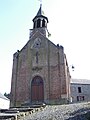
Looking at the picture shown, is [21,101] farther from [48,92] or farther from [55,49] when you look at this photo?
[55,49]

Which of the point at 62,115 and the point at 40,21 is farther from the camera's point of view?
the point at 40,21

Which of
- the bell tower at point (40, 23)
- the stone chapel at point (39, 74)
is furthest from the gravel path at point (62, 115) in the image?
the bell tower at point (40, 23)

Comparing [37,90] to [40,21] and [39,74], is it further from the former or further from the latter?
[40,21]

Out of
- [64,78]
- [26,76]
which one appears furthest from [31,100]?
[64,78]

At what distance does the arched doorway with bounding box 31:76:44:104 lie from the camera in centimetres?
2456

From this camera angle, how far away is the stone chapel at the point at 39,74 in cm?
2392

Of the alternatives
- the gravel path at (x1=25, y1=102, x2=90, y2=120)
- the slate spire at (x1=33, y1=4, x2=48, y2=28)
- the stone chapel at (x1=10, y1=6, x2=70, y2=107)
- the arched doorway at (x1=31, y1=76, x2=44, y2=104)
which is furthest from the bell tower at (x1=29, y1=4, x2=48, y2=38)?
the gravel path at (x1=25, y1=102, x2=90, y2=120)

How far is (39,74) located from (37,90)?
2.29 meters

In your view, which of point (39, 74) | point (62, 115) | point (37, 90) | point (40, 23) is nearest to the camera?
point (62, 115)

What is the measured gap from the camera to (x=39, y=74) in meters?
25.6

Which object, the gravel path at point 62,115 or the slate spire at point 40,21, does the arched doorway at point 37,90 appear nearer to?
the slate spire at point 40,21

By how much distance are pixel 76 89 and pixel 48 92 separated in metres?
14.0

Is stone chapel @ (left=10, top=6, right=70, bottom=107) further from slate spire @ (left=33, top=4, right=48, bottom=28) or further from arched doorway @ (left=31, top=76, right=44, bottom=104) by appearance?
slate spire @ (left=33, top=4, right=48, bottom=28)

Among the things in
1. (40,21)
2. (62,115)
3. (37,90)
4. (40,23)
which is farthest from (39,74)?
(62,115)
